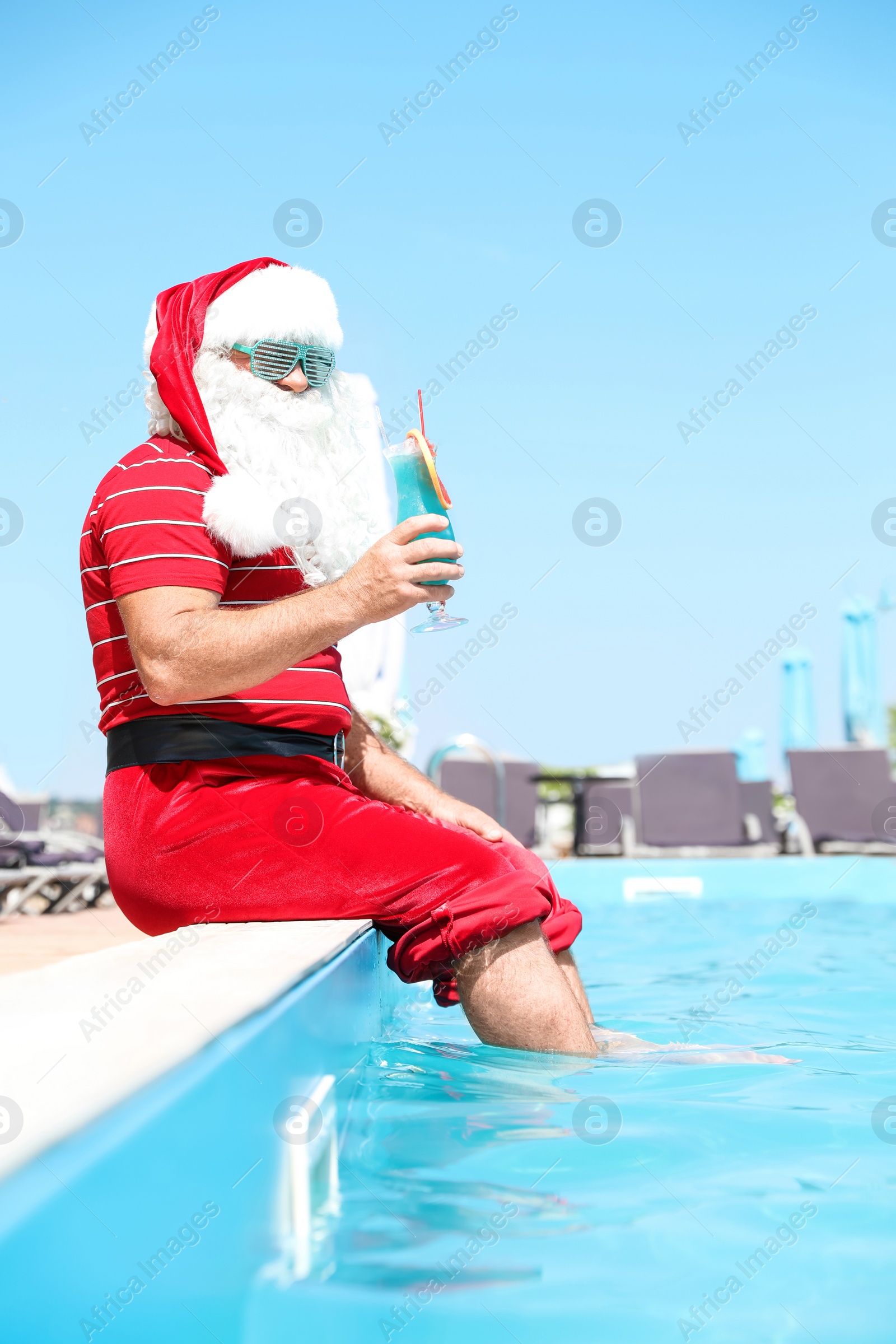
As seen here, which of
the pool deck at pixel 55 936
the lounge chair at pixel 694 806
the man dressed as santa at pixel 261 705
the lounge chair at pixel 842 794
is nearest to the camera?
the man dressed as santa at pixel 261 705

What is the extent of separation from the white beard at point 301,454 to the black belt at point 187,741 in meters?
0.33

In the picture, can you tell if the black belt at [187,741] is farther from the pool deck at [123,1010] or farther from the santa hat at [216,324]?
the santa hat at [216,324]

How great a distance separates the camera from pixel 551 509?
6.27 m

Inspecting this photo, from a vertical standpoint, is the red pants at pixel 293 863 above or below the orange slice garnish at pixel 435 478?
below

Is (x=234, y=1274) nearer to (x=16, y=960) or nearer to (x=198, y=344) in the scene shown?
(x=198, y=344)

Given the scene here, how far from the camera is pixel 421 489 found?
193cm

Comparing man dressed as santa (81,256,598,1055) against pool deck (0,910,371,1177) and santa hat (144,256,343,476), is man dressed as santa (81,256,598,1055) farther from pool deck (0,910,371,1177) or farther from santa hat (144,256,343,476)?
pool deck (0,910,371,1177)

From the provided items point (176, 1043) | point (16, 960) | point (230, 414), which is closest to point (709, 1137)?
point (176, 1043)

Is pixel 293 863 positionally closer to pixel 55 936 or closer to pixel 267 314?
pixel 267 314

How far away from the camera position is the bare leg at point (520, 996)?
6.04ft

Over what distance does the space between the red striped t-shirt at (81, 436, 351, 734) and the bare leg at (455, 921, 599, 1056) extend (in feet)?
1.86

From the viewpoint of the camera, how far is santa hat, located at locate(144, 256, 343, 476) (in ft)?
6.61

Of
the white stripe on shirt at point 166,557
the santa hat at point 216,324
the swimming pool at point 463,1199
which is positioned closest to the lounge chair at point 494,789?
the swimming pool at point 463,1199

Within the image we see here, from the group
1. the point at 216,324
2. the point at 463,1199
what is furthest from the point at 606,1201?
the point at 216,324
